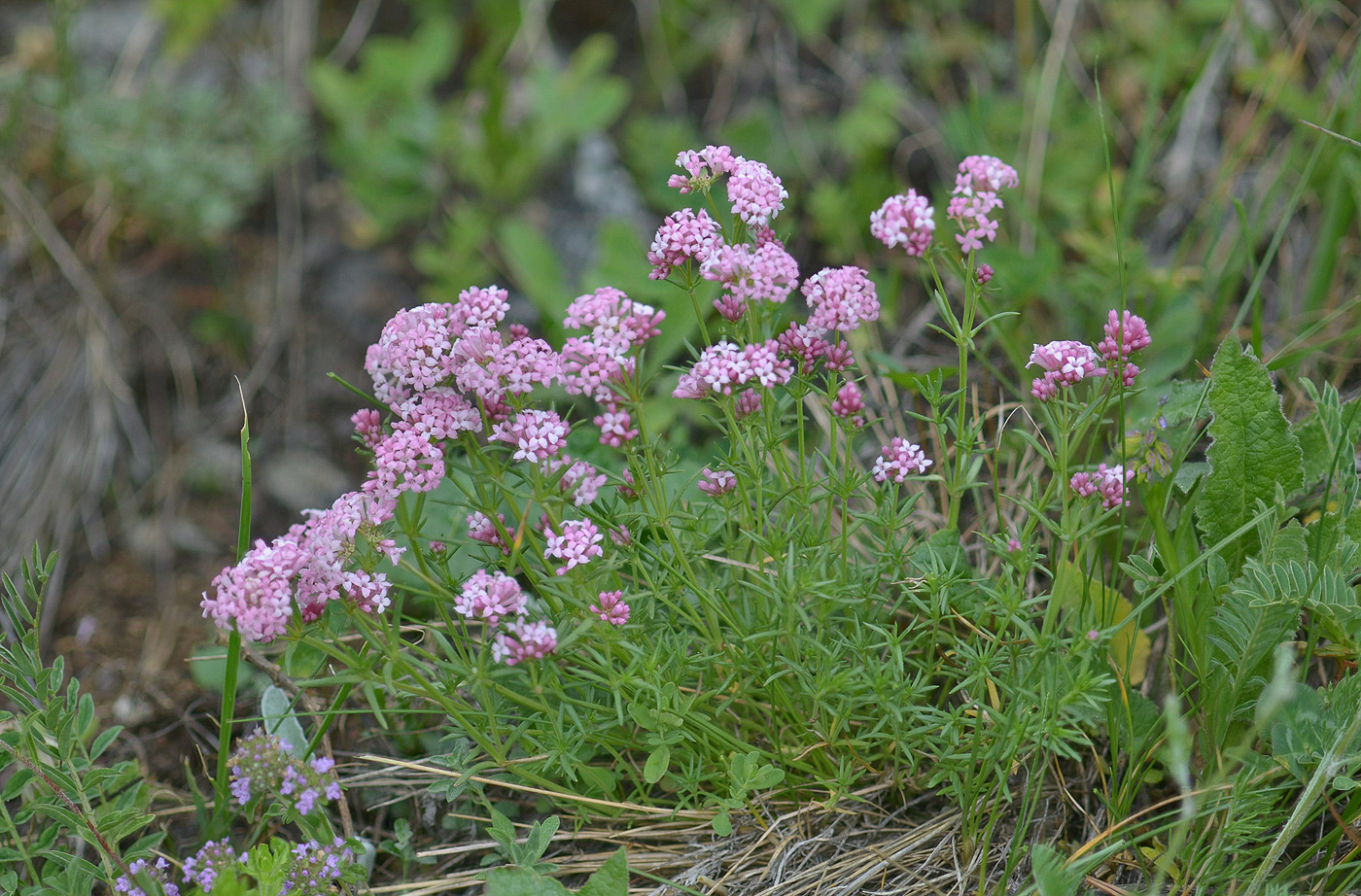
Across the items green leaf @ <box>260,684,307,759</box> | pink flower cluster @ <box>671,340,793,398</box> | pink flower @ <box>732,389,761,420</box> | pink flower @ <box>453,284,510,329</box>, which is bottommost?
green leaf @ <box>260,684,307,759</box>

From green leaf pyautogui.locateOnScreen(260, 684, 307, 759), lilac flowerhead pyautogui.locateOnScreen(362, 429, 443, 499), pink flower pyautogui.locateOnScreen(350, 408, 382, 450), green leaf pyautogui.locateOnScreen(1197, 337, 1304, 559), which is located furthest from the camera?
green leaf pyautogui.locateOnScreen(260, 684, 307, 759)

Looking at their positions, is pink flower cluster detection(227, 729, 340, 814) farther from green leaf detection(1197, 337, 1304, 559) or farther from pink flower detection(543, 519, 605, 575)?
green leaf detection(1197, 337, 1304, 559)

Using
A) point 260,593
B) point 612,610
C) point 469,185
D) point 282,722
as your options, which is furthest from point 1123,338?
point 469,185

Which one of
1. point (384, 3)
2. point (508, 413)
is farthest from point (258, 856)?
point (384, 3)

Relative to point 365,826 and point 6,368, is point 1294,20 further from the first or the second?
point 6,368

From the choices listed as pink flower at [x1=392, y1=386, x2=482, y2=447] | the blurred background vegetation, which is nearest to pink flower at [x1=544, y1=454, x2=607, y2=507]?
pink flower at [x1=392, y1=386, x2=482, y2=447]

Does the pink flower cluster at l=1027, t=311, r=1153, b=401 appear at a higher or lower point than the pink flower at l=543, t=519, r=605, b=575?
higher
